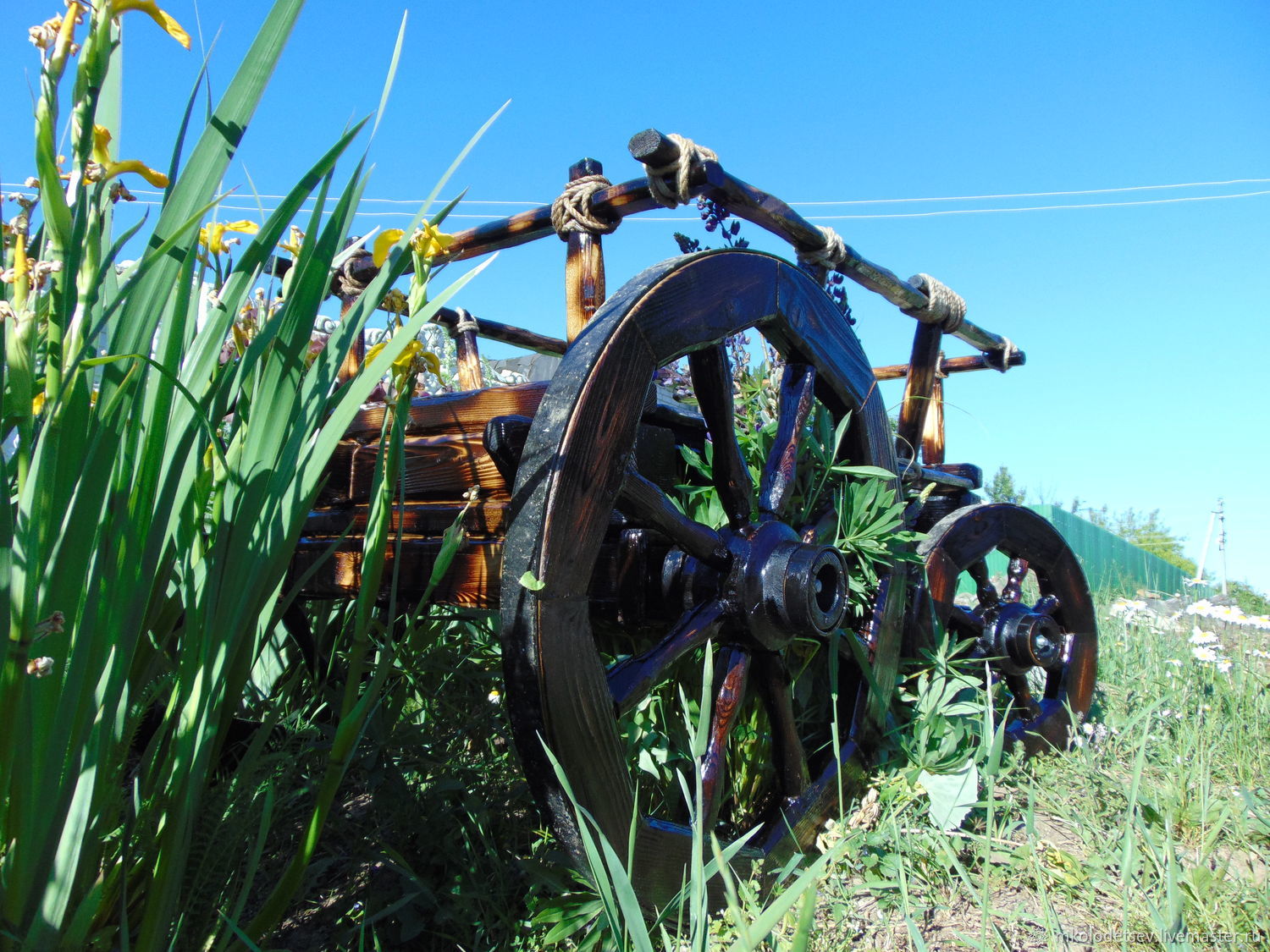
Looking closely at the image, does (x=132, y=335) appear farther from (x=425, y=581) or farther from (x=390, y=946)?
(x=390, y=946)

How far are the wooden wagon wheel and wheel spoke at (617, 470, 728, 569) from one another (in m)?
0.92

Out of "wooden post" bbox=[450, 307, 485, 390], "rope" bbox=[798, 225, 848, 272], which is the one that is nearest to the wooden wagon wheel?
"rope" bbox=[798, 225, 848, 272]

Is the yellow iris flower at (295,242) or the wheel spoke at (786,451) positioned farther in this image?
the wheel spoke at (786,451)

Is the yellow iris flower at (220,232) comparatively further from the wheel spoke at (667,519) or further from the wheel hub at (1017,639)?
the wheel hub at (1017,639)

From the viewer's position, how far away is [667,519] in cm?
158

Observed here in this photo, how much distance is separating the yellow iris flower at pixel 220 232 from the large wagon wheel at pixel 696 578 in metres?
0.47


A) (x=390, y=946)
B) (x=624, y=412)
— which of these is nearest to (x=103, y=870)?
(x=390, y=946)

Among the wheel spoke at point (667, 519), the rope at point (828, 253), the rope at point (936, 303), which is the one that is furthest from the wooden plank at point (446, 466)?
the rope at point (936, 303)

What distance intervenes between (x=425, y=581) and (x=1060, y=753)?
202 centimetres

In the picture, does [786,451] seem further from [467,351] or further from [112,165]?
[467,351]

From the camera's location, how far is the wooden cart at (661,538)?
131cm

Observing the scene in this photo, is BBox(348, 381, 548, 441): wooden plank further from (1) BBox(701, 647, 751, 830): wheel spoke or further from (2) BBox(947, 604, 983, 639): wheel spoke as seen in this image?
(2) BBox(947, 604, 983, 639): wheel spoke

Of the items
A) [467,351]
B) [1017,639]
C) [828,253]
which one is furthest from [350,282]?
[1017,639]

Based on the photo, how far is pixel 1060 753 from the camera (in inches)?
103
